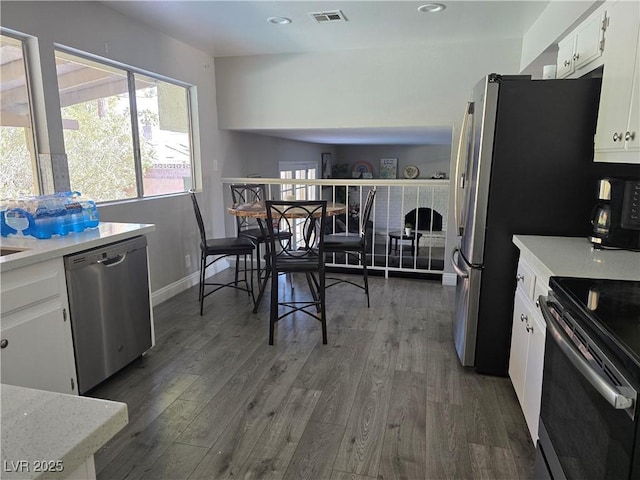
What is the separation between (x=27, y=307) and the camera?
1.86 meters

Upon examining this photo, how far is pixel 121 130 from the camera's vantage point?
11.1 feet

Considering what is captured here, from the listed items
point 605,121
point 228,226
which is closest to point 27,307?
point 605,121

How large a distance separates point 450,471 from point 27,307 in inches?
78.6

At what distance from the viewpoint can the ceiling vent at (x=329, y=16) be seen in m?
3.19

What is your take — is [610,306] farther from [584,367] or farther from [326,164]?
[326,164]

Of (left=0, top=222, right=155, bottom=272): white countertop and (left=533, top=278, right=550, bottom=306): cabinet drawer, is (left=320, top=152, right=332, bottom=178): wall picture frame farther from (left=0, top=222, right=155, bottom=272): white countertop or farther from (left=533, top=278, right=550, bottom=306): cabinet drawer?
(left=533, top=278, right=550, bottom=306): cabinet drawer

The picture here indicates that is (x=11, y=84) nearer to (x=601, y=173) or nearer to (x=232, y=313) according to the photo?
(x=232, y=313)

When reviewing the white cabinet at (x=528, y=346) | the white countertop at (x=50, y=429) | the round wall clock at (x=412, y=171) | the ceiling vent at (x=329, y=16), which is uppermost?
the ceiling vent at (x=329, y=16)

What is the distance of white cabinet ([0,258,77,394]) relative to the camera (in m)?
1.77

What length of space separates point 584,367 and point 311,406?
1480 millimetres

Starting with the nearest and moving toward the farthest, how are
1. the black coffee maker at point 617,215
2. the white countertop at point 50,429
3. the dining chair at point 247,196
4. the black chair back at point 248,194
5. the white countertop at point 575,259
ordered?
the white countertop at point 50,429 < the white countertop at point 575,259 < the black coffee maker at point 617,215 < the dining chair at point 247,196 < the black chair back at point 248,194

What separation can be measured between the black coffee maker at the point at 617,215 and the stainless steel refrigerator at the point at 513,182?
22 cm

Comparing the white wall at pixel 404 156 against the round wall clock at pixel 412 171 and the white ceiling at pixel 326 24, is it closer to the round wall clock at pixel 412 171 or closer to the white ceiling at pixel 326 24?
the round wall clock at pixel 412 171

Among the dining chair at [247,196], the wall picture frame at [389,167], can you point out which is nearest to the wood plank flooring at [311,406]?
the dining chair at [247,196]
